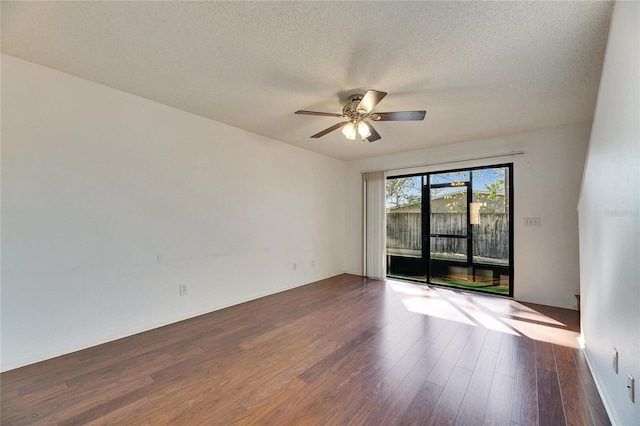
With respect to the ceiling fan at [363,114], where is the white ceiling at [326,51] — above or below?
above

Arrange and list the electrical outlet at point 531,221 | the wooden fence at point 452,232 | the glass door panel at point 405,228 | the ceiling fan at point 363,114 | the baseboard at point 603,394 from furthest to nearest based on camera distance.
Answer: the glass door panel at point 405,228 < the wooden fence at point 452,232 < the electrical outlet at point 531,221 < the ceiling fan at point 363,114 < the baseboard at point 603,394

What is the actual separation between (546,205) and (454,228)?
50.5 inches

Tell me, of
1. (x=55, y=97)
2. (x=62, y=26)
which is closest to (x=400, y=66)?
(x=62, y=26)

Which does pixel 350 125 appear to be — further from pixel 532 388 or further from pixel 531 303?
pixel 531 303

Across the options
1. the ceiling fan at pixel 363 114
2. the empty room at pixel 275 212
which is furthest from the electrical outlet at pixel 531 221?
the ceiling fan at pixel 363 114

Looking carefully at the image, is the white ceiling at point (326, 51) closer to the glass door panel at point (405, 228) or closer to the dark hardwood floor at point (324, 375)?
the glass door panel at point (405, 228)

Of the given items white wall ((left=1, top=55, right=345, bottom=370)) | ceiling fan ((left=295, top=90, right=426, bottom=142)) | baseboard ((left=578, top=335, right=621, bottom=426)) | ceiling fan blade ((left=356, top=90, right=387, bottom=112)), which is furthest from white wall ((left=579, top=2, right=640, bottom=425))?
white wall ((left=1, top=55, right=345, bottom=370))

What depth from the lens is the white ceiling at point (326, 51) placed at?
164 cm

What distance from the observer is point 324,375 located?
6.65 ft

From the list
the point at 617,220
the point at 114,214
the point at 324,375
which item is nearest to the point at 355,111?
the point at 617,220

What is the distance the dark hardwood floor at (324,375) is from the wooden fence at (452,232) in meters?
1.23

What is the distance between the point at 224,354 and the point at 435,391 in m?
1.79

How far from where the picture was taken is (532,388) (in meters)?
1.88

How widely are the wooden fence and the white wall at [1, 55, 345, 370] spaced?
2622 mm
